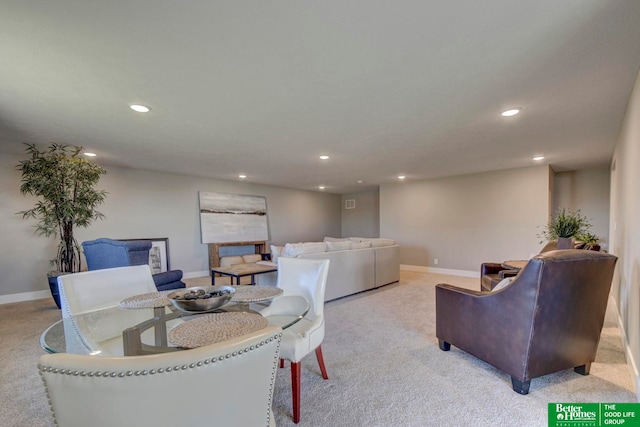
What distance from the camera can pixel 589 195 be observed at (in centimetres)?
590

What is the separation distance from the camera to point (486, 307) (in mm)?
2219

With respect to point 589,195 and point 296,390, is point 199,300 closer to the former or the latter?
point 296,390

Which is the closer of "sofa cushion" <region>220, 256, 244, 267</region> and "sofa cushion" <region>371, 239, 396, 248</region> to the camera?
"sofa cushion" <region>371, 239, 396, 248</region>

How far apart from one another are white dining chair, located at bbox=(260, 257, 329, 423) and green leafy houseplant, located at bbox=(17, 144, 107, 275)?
125 inches

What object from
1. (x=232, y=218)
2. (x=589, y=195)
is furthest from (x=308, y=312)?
(x=589, y=195)

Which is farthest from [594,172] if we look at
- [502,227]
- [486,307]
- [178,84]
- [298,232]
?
[178,84]

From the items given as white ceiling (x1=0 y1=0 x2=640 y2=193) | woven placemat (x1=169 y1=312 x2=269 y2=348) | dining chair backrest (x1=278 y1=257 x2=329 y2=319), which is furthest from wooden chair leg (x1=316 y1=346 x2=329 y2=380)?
white ceiling (x1=0 y1=0 x2=640 y2=193)

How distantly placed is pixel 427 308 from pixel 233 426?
3.65m

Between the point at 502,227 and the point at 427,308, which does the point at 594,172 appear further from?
the point at 427,308

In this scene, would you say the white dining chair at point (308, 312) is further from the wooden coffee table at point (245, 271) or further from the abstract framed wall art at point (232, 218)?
the abstract framed wall art at point (232, 218)

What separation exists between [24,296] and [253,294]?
491cm

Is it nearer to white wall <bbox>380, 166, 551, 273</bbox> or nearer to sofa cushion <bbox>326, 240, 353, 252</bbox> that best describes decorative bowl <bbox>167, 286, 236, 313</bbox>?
sofa cushion <bbox>326, 240, 353, 252</bbox>

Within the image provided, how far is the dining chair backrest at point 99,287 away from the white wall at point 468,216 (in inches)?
237

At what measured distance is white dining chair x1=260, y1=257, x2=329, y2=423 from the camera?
174 centimetres
